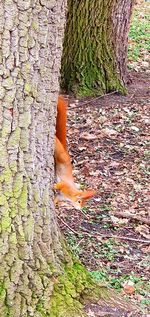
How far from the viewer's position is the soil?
11.9ft

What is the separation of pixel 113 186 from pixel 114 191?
8cm

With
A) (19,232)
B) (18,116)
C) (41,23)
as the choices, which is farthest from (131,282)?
(41,23)

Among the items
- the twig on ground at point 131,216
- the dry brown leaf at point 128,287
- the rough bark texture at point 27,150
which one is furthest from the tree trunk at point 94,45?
the rough bark texture at point 27,150

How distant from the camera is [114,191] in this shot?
4523 millimetres

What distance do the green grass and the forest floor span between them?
1.38 m

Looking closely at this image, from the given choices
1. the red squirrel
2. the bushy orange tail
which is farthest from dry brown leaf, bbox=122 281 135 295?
the bushy orange tail

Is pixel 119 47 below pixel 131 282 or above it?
above

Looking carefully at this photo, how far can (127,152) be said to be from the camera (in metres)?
5.15

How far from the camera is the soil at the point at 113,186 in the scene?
142 inches

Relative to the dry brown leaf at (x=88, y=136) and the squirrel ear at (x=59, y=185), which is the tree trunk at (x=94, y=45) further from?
the squirrel ear at (x=59, y=185)

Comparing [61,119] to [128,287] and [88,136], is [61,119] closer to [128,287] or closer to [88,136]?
Answer: [128,287]

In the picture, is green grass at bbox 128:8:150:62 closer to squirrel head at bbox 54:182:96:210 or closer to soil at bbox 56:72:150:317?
soil at bbox 56:72:150:317

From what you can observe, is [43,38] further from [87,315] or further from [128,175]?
[128,175]

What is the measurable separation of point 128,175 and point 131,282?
4.88 feet
